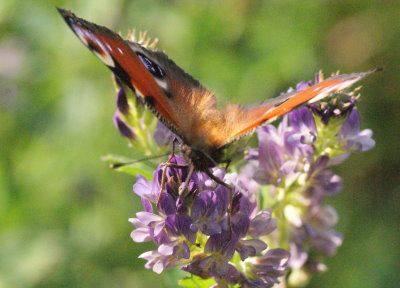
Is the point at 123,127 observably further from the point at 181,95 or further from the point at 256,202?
the point at 256,202

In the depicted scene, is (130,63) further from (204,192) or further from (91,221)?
(91,221)

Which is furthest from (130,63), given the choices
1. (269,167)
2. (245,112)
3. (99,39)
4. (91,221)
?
(91,221)

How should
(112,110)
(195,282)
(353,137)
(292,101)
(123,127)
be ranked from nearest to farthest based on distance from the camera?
(292,101)
(195,282)
(353,137)
(123,127)
(112,110)

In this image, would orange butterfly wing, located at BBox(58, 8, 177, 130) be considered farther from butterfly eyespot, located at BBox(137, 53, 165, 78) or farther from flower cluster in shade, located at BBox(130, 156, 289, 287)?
flower cluster in shade, located at BBox(130, 156, 289, 287)

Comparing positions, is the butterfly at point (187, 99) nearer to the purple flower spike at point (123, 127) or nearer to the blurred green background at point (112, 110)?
the purple flower spike at point (123, 127)

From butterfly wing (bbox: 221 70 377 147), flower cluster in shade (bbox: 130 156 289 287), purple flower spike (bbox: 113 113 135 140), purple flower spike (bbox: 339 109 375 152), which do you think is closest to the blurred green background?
purple flower spike (bbox: 113 113 135 140)

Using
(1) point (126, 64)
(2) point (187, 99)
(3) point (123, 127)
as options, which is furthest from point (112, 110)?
(1) point (126, 64)
